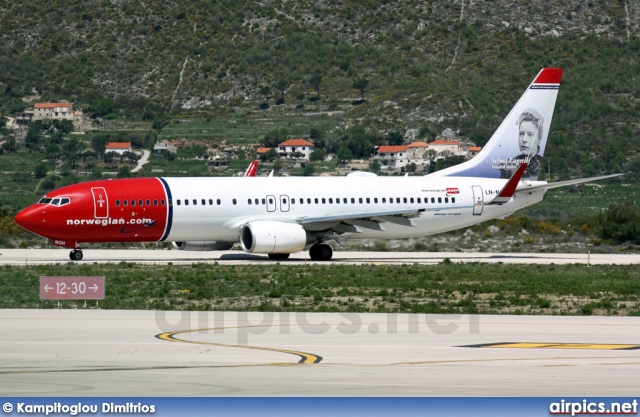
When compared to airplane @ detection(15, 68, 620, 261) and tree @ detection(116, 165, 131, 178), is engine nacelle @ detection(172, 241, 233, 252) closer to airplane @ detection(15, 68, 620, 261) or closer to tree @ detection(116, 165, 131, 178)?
airplane @ detection(15, 68, 620, 261)

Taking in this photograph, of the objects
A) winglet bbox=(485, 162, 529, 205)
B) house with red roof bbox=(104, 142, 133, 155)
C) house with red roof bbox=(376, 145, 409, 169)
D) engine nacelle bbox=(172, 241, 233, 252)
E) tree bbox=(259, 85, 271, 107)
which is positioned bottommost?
engine nacelle bbox=(172, 241, 233, 252)

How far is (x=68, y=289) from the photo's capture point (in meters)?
27.6

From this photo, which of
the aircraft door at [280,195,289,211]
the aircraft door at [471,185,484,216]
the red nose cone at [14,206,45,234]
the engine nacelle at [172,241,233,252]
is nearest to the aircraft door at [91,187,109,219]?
the red nose cone at [14,206,45,234]

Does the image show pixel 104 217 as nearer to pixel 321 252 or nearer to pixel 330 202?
pixel 321 252

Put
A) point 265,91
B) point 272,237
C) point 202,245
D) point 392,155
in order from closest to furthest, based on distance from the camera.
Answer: point 272,237, point 202,245, point 392,155, point 265,91

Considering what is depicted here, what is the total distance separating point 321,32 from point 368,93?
1561 cm

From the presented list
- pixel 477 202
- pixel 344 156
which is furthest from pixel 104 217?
pixel 344 156

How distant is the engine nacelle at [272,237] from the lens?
4375 centimetres

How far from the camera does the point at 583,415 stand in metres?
13.4

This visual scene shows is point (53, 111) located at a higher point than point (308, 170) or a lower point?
higher

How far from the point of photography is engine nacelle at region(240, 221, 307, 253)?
144ft

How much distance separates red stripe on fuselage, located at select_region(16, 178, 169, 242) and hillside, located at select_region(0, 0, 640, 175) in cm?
→ 7478

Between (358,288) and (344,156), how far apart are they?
78.2 metres

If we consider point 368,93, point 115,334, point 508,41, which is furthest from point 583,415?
point 508,41
